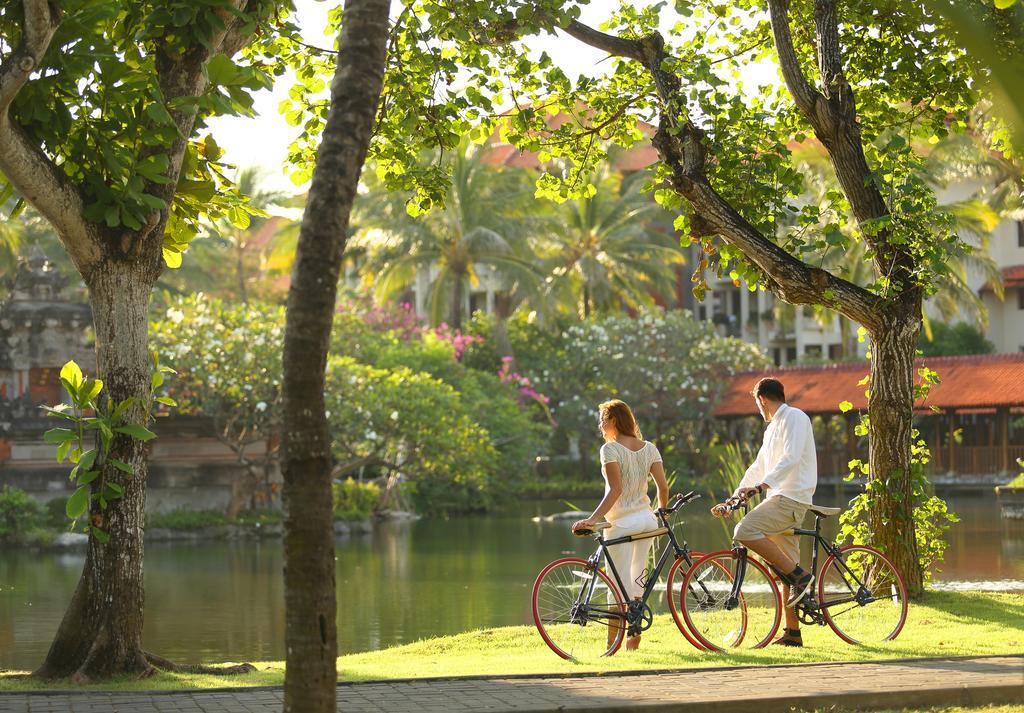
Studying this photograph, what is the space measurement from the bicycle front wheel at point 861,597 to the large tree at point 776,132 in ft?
3.55

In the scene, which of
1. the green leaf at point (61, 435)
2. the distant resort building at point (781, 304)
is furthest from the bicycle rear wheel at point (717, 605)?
the distant resort building at point (781, 304)

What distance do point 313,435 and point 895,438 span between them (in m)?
7.78

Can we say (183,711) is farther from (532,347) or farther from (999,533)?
(532,347)

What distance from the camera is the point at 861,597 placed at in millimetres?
8914

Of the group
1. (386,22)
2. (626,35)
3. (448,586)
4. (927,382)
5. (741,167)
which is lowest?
(448,586)

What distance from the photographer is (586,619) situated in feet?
28.0

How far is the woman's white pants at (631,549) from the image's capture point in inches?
346

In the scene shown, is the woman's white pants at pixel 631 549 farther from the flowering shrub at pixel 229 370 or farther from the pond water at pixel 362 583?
the flowering shrub at pixel 229 370

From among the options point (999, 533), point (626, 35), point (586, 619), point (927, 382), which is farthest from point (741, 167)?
Answer: point (999, 533)

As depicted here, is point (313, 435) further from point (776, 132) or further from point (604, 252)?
point (604, 252)

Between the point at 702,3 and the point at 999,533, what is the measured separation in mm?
16430

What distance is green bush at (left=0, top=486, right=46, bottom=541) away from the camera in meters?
27.4

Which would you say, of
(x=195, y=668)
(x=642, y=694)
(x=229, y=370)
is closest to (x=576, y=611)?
(x=642, y=694)

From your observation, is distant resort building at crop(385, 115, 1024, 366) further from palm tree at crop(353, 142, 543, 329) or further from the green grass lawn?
the green grass lawn
